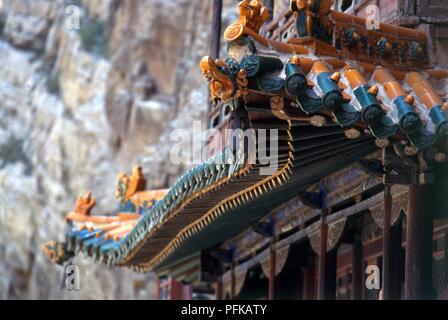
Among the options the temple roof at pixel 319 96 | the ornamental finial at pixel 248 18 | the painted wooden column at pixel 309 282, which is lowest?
the painted wooden column at pixel 309 282

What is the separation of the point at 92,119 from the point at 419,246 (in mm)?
26640

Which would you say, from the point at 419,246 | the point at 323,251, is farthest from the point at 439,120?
the point at 323,251

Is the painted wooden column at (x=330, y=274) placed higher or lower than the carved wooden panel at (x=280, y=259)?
lower

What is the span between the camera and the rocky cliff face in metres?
31.1

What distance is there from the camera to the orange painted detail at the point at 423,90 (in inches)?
314

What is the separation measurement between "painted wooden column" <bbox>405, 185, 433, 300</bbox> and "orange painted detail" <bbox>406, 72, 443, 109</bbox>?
2.33 ft

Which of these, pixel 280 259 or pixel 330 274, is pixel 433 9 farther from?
pixel 280 259

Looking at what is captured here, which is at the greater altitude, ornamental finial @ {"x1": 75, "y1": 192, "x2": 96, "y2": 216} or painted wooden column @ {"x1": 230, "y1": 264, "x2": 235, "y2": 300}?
ornamental finial @ {"x1": 75, "y1": 192, "x2": 96, "y2": 216}

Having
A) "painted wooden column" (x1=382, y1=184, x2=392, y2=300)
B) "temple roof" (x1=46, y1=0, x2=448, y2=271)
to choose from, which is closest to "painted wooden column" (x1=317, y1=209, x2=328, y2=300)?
"temple roof" (x1=46, y1=0, x2=448, y2=271)

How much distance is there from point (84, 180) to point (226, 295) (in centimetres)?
1954

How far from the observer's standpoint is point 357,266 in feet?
38.0

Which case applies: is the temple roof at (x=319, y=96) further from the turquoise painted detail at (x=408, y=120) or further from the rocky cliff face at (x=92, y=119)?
the rocky cliff face at (x=92, y=119)

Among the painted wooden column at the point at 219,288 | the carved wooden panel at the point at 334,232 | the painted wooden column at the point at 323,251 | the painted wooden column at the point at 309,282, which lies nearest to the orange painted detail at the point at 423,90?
the carved wooden panel at the point at 334,232

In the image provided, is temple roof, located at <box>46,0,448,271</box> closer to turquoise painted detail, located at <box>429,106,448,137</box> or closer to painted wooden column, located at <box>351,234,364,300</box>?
turquoise painted detail, located at <box>429,106,448,137</box>
